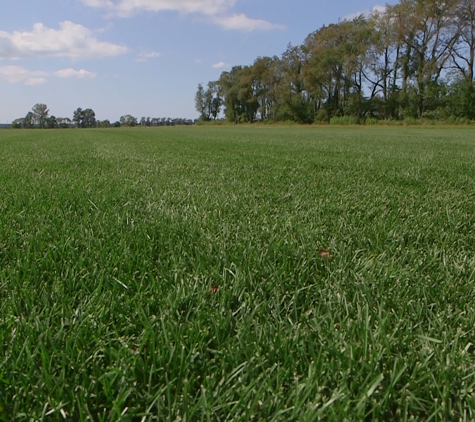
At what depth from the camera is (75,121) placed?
11556 centimetres

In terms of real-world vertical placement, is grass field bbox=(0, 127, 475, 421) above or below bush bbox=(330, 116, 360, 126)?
below

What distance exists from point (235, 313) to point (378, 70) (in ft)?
179

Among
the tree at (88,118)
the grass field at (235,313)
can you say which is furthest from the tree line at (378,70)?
the tree at (88,118)

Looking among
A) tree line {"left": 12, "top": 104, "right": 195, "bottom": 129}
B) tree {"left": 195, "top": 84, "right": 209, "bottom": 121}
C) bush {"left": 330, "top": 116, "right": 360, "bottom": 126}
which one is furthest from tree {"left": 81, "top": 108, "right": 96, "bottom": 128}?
bush {"left": 330, "top": 116, "right": 360, "bottom": 126}

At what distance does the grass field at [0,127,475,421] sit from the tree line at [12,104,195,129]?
102 meters

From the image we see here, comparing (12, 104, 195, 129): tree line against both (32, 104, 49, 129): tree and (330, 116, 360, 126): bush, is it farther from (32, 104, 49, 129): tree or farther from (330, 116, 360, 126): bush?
(330, 116, 360, 126): bush

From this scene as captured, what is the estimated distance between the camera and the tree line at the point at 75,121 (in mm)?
104750

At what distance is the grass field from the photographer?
2.38ft

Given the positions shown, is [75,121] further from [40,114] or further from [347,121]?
[347,121]

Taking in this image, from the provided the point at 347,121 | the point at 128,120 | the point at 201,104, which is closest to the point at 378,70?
the point at 347,121

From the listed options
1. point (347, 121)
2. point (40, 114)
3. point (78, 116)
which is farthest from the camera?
point (78, 116)

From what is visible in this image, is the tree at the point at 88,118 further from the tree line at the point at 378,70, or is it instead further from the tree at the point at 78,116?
the tree line at the point at 378,70

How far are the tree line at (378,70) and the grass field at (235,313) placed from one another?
143 feet

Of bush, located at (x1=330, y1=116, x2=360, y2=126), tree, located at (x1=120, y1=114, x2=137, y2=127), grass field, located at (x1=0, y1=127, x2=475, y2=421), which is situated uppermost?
tree, located at (x1=120, y1=114, x2=137, y2=127)
